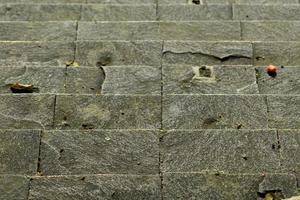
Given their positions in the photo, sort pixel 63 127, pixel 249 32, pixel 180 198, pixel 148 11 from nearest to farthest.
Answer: pixel 180 198 < pixel 63 127 < pixel 249 32 < pixel 148 11

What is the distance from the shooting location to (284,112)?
487 centimetres

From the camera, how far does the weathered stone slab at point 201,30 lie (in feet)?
19.8

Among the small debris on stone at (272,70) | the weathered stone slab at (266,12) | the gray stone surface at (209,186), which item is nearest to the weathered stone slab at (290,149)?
the gray stone surface at (209,186)

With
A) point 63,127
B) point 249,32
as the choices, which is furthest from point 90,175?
point 249,32

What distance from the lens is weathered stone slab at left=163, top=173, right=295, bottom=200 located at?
4156 mm

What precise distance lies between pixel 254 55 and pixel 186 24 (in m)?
0.91

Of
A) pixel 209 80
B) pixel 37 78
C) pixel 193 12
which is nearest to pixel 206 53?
pixel 209 80

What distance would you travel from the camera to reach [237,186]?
4.18m

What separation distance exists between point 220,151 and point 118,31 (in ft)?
7.32

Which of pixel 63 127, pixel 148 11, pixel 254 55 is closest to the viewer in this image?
pixel 63 127

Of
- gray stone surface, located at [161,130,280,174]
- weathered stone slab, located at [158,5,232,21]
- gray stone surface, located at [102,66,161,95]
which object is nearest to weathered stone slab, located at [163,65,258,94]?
gray stone surface, located at [102,66,161,95]

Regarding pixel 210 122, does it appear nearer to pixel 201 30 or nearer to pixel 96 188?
pixel 96 188

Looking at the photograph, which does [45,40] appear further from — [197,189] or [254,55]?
[197,189]

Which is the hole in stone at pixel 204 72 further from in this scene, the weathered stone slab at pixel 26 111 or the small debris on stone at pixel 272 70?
the weathered stone slab at pixel 26 111
